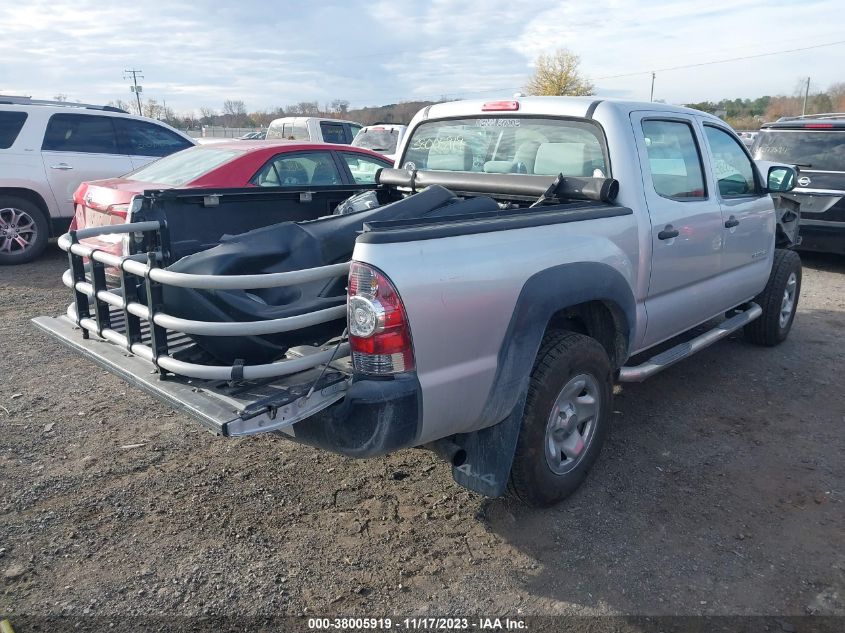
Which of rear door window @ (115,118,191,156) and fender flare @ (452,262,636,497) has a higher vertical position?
rear door window @ (115,118,191,156)

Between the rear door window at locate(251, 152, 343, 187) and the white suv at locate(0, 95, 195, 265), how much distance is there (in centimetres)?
358

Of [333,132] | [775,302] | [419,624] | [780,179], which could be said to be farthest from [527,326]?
[333,132]

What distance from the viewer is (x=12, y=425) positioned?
4129 millimetres

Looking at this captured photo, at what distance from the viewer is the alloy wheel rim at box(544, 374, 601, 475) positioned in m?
3.25

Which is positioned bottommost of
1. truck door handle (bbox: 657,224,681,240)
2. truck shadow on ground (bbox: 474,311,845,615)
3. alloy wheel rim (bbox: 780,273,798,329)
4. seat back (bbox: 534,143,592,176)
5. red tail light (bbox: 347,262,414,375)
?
truck shadow on ground (bbox: 474,311,845,615)

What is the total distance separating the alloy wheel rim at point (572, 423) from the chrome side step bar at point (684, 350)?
42 cm

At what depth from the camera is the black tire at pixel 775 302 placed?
18.6 ft

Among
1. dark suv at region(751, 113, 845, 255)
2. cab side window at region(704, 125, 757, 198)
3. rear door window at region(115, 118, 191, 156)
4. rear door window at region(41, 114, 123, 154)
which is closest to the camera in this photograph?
cab side window at region(704, 125, 757, 198)

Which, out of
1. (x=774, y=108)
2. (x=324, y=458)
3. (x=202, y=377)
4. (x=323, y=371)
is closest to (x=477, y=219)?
(x=323, y=371)

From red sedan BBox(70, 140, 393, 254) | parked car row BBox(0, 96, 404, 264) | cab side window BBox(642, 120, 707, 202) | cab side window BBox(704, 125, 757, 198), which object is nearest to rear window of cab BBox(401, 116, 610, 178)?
cab side window BBox(642, 120, 707, 202)

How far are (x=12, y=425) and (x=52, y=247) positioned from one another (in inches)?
268

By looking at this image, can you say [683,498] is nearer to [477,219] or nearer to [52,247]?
[477,219]

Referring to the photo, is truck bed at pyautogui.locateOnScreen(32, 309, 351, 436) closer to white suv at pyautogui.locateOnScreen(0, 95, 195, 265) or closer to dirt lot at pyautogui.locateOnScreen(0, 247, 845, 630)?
dirt lot at pyautogui.locateOnScreen(0, 247, 845, 630)

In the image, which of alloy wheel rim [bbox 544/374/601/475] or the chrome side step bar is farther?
the chrome side step bar
